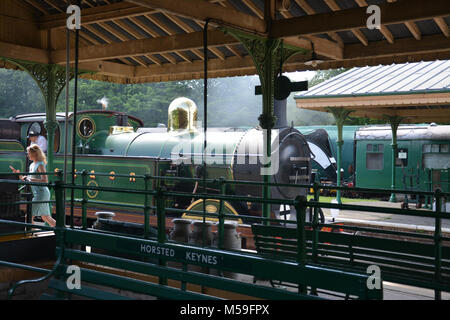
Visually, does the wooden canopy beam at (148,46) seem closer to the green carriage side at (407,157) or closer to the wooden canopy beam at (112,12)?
the wooden canopy beam at (112,12)

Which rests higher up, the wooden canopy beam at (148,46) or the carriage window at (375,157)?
the wooden canopy beam at (148,46)

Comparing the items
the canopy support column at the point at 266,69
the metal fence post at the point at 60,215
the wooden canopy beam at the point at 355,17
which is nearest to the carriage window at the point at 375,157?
the canopy support column at the point at 266,69

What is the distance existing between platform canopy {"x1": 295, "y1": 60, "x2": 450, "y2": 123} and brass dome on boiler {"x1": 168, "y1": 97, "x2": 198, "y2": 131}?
342 centimetres

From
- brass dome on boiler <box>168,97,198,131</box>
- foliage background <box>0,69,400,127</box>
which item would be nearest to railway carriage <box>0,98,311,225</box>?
brass dome on boiler <box>168,97,198,131</box>

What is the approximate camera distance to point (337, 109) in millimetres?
14656

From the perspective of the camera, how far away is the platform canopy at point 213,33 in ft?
21.7

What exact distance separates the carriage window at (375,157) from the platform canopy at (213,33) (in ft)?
34.3

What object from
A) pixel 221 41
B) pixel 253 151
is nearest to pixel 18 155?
pixel 253 151

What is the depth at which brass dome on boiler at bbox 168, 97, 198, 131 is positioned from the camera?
11477 mm

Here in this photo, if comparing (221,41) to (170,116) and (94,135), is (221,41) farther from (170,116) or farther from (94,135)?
(94,135)

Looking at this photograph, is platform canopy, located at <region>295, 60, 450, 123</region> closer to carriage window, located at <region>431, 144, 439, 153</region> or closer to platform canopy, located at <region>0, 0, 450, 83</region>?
carriage window, located at <region>431, 144, 439, 153</region>

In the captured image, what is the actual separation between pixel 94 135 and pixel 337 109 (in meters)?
6.55

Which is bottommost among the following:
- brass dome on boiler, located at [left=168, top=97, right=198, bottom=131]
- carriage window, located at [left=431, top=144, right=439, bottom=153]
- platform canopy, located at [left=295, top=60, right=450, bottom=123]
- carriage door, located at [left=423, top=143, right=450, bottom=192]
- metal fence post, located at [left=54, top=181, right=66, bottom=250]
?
metal fence post, located at [left=54, top=181, right=66, bottom=250]
